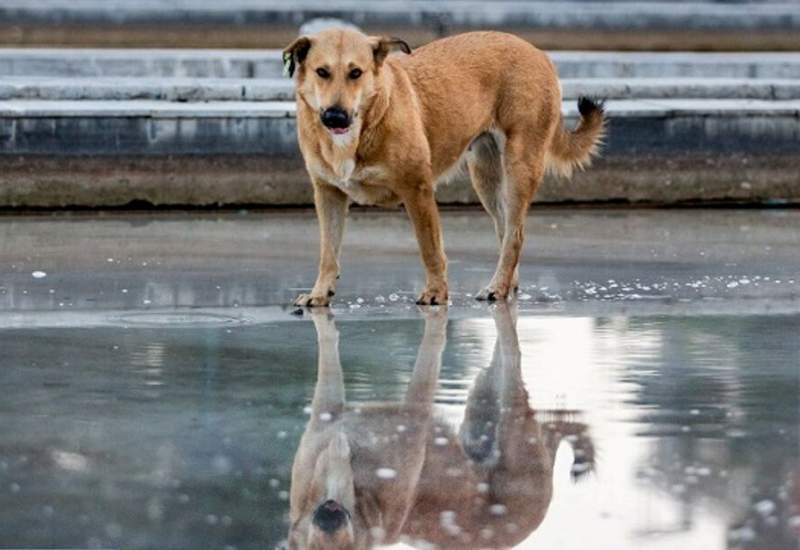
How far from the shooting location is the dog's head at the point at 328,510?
5.26m

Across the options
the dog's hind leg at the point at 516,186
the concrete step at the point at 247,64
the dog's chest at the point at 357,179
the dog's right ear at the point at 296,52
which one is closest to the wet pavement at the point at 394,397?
the dog's hind leg at the point at 516,186

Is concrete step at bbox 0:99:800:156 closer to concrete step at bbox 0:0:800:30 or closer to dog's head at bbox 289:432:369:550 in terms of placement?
concrete step at bbox 0:0:800:30

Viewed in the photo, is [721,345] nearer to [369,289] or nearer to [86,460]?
[369,289]

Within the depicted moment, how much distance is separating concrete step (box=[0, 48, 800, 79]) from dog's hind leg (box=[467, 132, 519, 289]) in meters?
4.70

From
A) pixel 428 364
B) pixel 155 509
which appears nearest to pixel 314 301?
pixel 428 364

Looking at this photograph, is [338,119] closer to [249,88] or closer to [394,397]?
[394,397]

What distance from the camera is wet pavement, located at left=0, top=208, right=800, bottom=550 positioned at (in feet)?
18.0

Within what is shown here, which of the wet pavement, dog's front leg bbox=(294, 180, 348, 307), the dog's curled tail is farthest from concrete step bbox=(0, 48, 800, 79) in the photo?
dog's front leg bbox=(294, 180, 348, 307)

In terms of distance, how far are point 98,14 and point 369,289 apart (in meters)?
6.22

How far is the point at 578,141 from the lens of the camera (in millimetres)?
10656

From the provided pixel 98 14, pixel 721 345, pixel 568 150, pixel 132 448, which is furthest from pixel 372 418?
pixel 98 14

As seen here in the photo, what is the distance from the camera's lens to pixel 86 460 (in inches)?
242

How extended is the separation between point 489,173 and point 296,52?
4.96 feet

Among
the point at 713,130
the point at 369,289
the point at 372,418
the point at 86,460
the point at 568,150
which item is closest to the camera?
the point at 86,460
